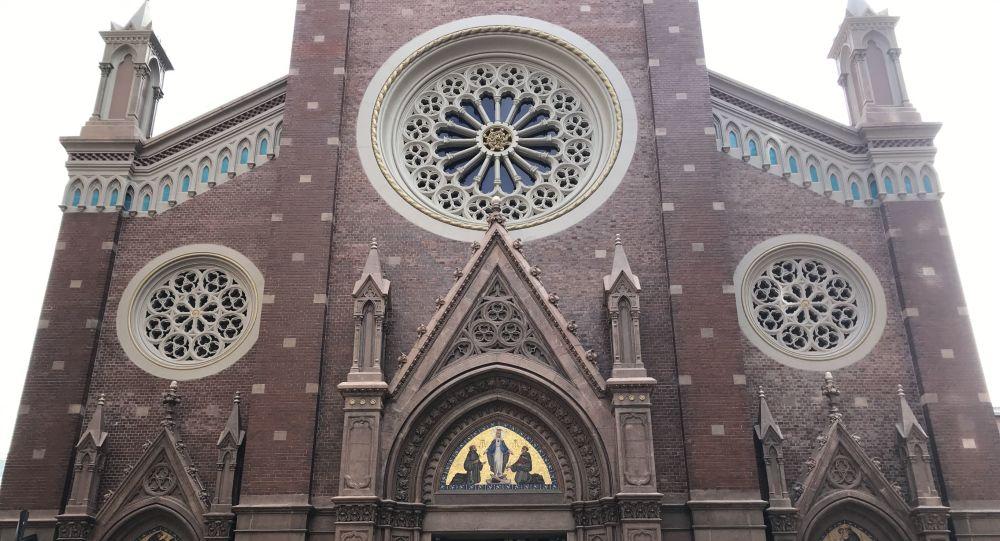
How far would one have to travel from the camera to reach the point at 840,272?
23.2 m

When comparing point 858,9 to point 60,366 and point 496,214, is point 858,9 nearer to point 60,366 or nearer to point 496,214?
point 496,214

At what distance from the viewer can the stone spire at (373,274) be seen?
21.0m

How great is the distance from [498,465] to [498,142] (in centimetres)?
854

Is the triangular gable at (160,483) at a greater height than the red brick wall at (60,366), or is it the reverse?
the red brick wall at (60,366)

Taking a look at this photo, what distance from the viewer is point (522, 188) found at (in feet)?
77.7

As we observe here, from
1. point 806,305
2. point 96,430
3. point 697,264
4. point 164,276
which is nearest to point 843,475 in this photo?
point 806,305

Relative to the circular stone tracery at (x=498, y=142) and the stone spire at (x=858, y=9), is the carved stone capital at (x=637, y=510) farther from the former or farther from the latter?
the stone spire at (x=858, y=9)

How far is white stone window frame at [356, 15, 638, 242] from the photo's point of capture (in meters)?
23.0

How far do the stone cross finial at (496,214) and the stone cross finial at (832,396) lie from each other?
8374mm

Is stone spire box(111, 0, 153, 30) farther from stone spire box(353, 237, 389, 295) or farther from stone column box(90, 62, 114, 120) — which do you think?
stone spire box(353, 237, 389, 295)

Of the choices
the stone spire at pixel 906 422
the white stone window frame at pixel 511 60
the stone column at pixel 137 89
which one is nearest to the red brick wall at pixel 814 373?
the stone spire at pixel 906 422

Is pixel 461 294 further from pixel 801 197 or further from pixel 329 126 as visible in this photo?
pixel 801 197

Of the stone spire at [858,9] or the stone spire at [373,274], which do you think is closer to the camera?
the stone spire at [373,274]

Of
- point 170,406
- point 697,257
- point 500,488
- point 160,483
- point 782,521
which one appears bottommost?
point 782,521
